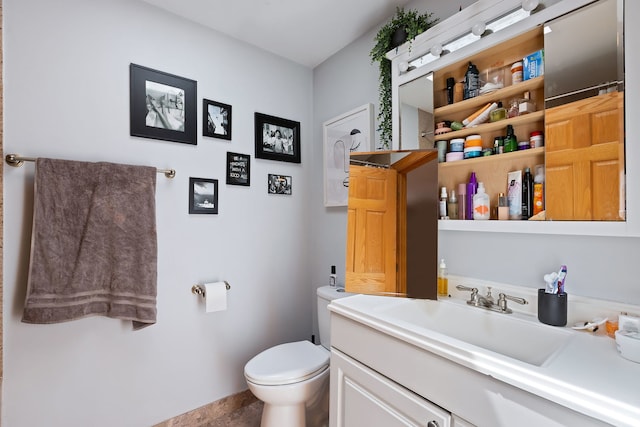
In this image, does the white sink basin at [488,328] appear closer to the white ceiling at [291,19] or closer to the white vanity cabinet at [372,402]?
the white vanity cabinet at [372,402]

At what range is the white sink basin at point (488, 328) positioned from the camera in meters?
0.97

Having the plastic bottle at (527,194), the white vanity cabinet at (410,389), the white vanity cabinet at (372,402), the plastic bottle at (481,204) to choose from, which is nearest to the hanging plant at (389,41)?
the plastic bottle at (481,204)

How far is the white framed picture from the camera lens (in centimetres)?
181

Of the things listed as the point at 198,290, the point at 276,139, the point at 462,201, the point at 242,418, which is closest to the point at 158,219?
the point at 198,290

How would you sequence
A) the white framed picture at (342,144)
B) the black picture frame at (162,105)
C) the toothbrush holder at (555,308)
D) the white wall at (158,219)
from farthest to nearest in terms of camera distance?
1. the white framed picture at (342,144)
2. the black picture frame at (162,105)
3. the white wall at (158,219)
4. the toothbrush holder at (555,308)

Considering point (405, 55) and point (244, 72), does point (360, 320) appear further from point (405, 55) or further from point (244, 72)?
point (244, 72)

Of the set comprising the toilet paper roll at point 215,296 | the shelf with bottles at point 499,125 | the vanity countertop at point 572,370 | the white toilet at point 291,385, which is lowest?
the white toilet at point 291,385

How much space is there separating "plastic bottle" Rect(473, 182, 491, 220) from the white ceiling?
3.68ft

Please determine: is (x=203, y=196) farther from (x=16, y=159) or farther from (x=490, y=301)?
(x=490, y=301)

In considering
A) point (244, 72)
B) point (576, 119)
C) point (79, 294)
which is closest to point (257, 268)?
point (79, 294)

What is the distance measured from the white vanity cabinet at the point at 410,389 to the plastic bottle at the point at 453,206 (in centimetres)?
62

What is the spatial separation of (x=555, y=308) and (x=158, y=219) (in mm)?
1855

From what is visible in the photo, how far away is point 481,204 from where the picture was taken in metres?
1.24

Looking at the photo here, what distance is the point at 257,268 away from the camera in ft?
6.60
